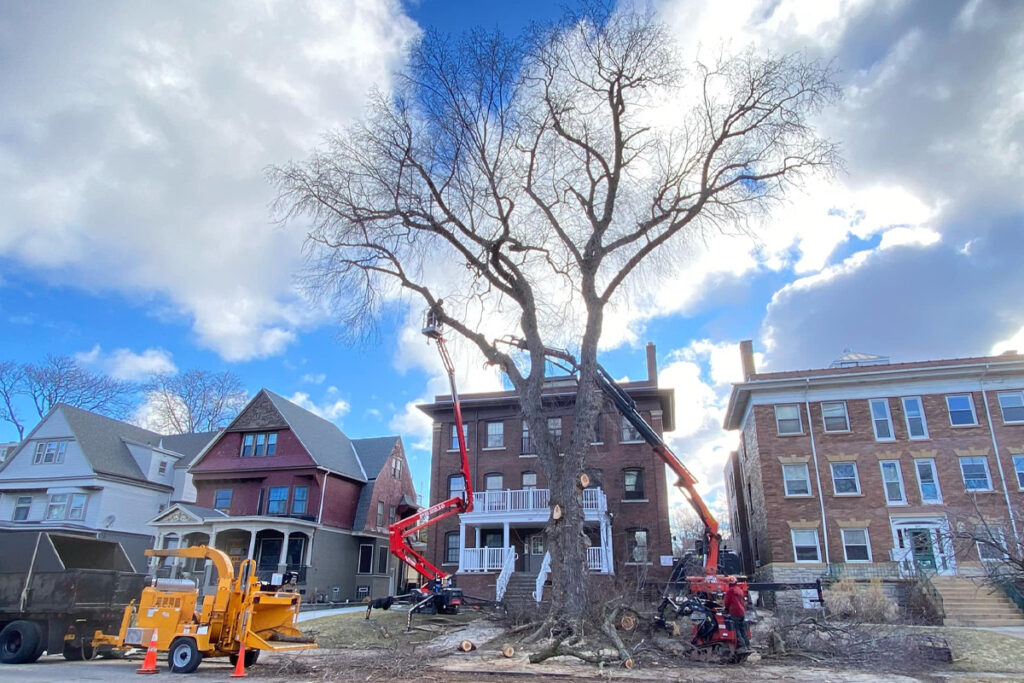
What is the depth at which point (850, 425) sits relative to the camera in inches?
998

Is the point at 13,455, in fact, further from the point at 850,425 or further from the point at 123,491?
the point at 850,425

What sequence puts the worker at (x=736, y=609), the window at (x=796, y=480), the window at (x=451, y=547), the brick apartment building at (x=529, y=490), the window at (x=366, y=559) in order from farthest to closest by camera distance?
the window at (x=366, y=559)
the window at (x=451, y=547)
the brick apartment building at (x=529, y=490)
the window at (x=796, y=480)
the worker at (x=736, y=609)

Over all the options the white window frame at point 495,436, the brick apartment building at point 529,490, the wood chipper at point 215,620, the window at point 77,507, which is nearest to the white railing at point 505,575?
the brick apartment building at point 529,490

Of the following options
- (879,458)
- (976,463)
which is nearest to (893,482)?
(879,458)

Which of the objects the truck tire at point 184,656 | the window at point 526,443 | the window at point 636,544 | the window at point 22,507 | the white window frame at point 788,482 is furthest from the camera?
the window at point 22,507

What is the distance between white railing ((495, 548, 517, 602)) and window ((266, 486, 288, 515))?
41.1 ft

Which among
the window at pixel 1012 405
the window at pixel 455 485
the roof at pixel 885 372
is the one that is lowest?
the window at pixel 455 485

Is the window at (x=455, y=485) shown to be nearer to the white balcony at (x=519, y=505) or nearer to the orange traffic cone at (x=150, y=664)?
the white balcony at (x=519, y=505)

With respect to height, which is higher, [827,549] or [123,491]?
[123,491]

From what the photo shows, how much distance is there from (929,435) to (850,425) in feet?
9.09

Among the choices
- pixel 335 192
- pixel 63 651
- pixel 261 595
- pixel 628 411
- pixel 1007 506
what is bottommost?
pixel 63 651

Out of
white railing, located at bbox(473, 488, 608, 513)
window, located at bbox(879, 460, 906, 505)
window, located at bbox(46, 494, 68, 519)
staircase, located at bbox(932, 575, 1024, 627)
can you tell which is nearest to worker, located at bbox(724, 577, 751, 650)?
staircase, located at bbox(932, 575, 1024, 627)

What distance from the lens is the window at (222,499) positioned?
31.9 metres

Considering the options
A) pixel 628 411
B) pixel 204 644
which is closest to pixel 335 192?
pixel 628 411
